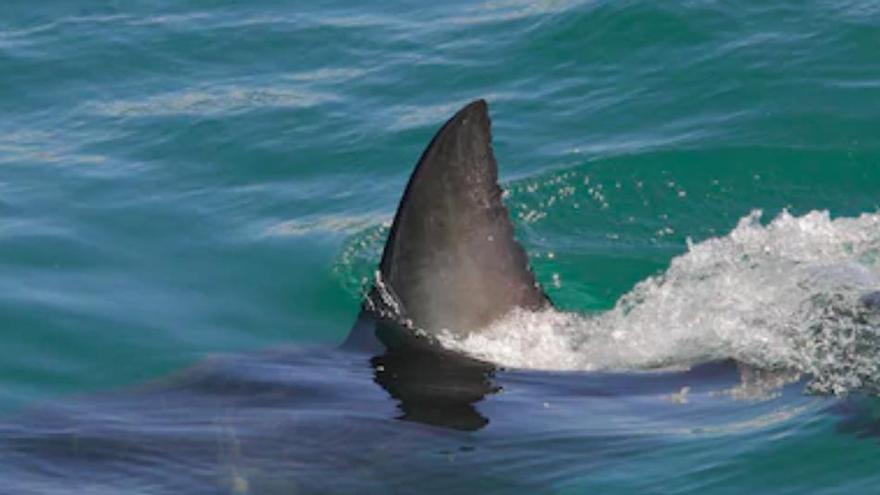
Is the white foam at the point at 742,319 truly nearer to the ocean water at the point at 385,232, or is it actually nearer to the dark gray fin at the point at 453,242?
the ocean water at the point at 385,232

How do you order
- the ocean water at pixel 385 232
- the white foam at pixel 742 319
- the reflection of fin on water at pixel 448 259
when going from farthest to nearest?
1. the reflection of fin on water at pixel 448 259
2. the white foam at pixel 742 319
3. the ocean water at pixel 385 232

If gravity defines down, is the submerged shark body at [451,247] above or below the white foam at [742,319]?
above

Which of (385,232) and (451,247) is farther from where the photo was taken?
(385,232)

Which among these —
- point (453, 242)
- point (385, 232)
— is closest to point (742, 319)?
point (453, 242)

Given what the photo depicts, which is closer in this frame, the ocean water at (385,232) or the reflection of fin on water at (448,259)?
the ocean water at (385,232)

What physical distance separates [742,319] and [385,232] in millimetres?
3180

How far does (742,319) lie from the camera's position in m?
7.64

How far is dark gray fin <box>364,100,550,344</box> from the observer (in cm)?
754

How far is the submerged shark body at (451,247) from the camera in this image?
755 centimetres

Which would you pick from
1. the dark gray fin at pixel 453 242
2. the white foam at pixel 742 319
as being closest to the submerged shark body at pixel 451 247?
the dark gray fin at pixel 453 242

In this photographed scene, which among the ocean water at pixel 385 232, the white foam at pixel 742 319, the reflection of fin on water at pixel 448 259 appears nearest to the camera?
the ocean water at pixel 385 232

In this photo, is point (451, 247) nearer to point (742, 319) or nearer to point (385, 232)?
point (742, 319)

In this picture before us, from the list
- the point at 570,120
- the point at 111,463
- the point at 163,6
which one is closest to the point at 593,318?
the point at 111,463

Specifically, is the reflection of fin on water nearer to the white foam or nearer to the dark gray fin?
the dark gray fin
